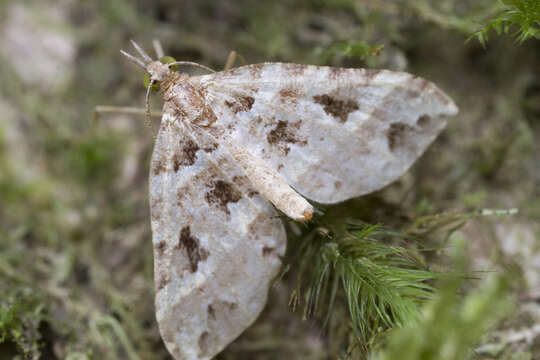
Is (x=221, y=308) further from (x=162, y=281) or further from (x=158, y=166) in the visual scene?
(x=158, y=166)

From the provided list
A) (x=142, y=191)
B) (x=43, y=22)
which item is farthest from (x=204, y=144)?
(x=43, y=22)

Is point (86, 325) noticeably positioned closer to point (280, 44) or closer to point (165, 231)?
point (165, 231)

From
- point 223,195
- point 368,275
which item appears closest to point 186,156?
point 223,195

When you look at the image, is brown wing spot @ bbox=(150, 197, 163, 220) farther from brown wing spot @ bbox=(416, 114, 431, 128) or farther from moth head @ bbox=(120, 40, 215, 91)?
brown wing spot @ bbox=(416, 114, 431, 128)

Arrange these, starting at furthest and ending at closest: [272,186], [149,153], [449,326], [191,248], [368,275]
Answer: [149,153] → [191,248] → [272,186] → [368,275] → [449,326]

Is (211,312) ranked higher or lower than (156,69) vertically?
lower

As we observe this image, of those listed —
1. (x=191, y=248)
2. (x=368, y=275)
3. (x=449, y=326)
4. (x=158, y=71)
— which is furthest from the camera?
(x=158, y=71)

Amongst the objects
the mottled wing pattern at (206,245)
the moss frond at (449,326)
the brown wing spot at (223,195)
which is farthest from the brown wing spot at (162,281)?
the moss frond at (449,326)

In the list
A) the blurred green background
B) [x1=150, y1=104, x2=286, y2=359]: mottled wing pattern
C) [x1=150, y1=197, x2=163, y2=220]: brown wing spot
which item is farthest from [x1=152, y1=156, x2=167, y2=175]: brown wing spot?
the blurred green background
